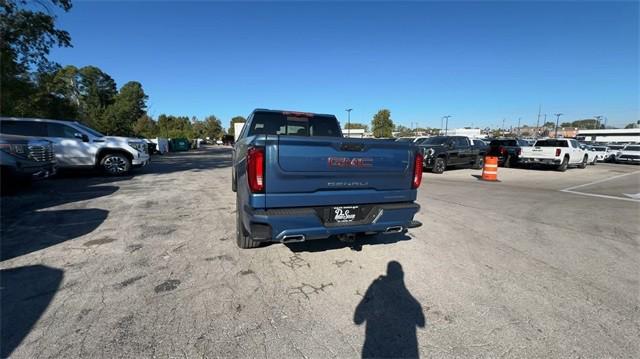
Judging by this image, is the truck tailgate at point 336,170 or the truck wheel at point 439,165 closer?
the truck tailgate at point 336,170

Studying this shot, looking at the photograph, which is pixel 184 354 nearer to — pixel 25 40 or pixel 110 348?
pixel 110 348

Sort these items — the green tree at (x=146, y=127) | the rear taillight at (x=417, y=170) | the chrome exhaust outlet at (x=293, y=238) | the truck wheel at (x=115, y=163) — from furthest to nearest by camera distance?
the green tree at (x=146, y=127)
the truck wheel at (x=115, y=163)
the rear taillight at (x=417, y=170)
the chrome exhaust outlet at (x=293, y=238)

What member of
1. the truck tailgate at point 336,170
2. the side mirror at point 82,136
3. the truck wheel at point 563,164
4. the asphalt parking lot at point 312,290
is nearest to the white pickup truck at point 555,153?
the truck wheel at point 563,164

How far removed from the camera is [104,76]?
214ft

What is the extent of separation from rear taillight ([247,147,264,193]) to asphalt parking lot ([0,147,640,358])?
1.12 meters

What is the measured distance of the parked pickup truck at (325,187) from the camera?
9.72 feet

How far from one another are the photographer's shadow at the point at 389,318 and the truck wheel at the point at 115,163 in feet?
37.6

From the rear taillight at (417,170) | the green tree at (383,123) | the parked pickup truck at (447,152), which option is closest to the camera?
the rear taillight at (417,170)

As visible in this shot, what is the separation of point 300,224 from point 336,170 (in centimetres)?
71

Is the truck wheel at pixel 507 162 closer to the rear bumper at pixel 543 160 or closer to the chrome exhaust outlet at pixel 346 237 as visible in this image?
the rear bumper at pixel 543 160

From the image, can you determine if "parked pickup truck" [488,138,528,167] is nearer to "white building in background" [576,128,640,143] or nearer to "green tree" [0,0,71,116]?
"green tree" [0,0,71,116]

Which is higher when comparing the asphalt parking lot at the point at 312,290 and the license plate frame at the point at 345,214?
the license plate frame at the point at 345,214

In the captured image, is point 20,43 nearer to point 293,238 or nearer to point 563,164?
point 293,238

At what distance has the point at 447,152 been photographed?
14547 millimetres
